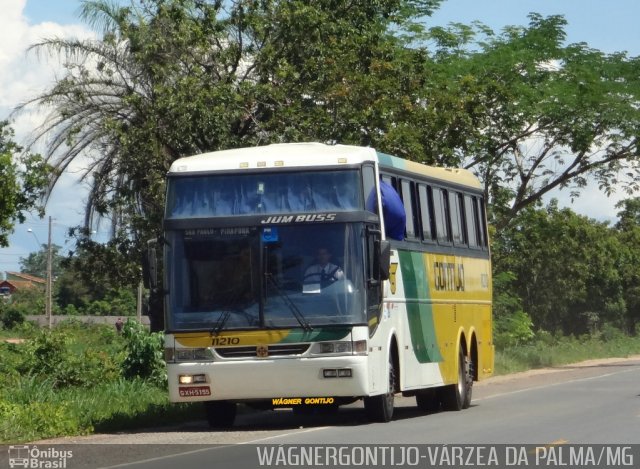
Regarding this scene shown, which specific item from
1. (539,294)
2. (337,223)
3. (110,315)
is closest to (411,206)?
(337,223)

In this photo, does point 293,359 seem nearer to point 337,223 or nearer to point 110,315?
point 337,223

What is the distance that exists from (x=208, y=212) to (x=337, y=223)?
67.8 inches

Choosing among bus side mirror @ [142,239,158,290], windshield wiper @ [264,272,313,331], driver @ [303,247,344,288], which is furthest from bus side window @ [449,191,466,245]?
bus side mirror @ [142,239,158,290]

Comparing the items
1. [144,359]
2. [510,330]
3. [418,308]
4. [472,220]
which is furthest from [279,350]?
[510,330]

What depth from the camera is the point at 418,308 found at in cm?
2069

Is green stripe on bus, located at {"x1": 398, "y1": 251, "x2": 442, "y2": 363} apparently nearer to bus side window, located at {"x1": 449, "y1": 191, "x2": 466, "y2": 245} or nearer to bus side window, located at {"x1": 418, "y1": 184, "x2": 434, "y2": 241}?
bus side window, located at {"x1": 418, "y1": 184, "x2": 434, "y2": 241}

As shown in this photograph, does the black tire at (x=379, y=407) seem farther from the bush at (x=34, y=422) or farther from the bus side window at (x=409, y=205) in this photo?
the bush at (x=34, y=422)

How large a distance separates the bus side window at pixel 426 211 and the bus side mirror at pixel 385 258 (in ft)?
11.6

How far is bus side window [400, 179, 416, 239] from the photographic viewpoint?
20438 millimetres

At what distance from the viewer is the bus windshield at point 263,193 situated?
18.0 metres

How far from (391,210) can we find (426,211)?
2.68 metres

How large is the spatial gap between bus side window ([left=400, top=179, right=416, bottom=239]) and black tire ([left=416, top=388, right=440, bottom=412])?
10.6ft

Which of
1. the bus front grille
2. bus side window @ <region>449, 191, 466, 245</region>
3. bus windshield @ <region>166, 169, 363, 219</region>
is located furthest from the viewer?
bus side window @ <region>449, 191, 466, 245</region>

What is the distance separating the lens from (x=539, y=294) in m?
62.6
